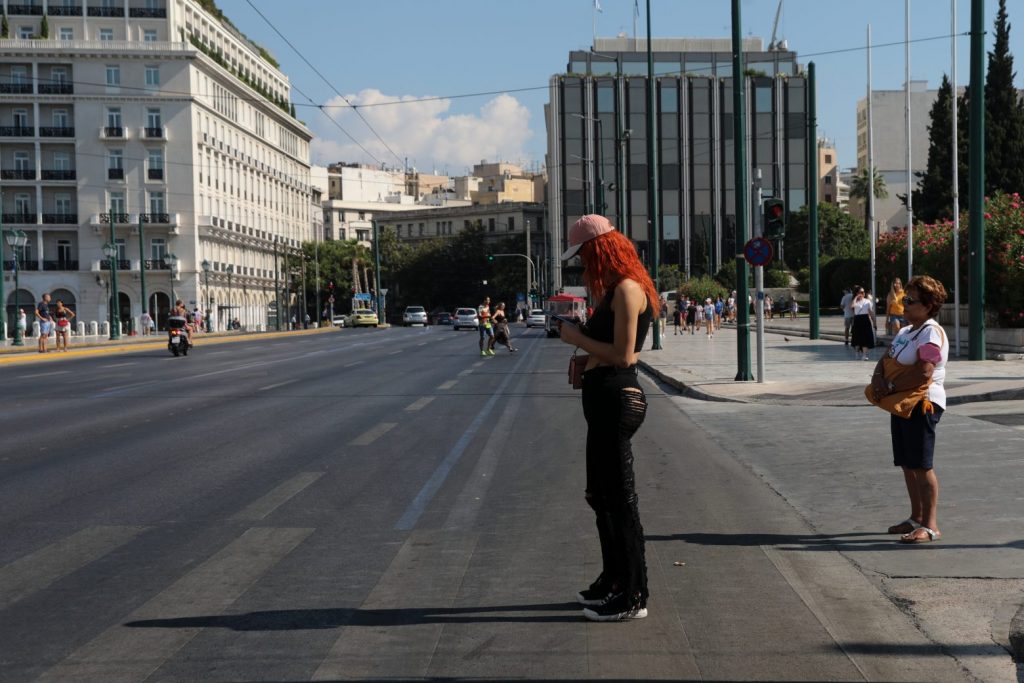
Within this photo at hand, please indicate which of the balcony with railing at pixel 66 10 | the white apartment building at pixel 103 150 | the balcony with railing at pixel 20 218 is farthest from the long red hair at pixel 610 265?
the balcony with railing at pixel 66 10

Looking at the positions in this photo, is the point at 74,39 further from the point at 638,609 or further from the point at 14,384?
the point at 638,609

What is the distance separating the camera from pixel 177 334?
37344mm

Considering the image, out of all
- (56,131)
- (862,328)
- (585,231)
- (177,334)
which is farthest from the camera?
(56,131)

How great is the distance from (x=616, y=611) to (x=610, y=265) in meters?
1.58

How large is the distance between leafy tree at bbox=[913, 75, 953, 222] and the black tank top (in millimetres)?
68860

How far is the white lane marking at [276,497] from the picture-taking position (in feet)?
26.6

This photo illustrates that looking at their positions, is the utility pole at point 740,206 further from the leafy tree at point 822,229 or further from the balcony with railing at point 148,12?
the leafy tree at point 822,229

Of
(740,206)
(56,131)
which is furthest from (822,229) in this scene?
(740,206)

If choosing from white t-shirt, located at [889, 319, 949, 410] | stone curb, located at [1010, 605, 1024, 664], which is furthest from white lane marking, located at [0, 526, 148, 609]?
white t-shirt, located at [889, 319, 949, 410]

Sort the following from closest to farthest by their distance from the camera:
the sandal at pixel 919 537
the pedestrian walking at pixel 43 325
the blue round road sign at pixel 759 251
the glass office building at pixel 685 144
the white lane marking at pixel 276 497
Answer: the sandal at pixel 919 537 → the white lane marking at pixel 276 497 → the blue round road sign at pixel 759 251 → the pedestrian walking at pixel 43 325 → the glass office building at pixel 685 144

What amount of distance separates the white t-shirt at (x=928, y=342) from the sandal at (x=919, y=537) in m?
0.74

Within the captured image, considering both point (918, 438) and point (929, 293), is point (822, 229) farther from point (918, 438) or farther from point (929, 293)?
point (918, 438)

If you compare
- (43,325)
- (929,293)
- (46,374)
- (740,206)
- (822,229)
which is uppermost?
(822,229)

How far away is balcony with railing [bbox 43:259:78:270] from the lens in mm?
89438
